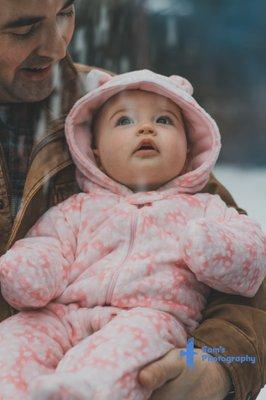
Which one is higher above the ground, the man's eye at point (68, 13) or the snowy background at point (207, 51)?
the man's eye at point (68, 13)

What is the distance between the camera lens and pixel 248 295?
0.98 m

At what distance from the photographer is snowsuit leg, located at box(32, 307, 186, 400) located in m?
0.79

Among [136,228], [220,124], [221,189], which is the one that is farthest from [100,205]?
[220,124]

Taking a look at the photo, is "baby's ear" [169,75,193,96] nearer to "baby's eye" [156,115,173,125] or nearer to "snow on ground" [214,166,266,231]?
"baby's eye" [156,115,173,125]

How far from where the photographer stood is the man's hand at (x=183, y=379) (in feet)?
2.82

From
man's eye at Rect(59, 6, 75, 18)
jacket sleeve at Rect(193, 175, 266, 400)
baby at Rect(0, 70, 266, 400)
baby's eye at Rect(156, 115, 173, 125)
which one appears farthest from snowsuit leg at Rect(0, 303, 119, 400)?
man's eye at Rect(59, 6, 75, 18)

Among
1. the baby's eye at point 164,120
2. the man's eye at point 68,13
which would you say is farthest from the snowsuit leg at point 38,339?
the man's eye at point 68,13

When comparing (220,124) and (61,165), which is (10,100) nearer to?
(61,165)

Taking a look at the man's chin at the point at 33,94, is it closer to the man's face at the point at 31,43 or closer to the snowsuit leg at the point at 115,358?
the man's face at the point at 31,43

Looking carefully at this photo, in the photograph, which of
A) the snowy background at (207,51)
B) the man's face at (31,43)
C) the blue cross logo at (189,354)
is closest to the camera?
the blue cross logo at (189,354)

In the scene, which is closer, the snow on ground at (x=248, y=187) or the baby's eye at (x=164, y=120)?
the baby's eye at (x=164, y=120)

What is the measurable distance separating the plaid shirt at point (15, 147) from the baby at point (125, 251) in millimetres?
67

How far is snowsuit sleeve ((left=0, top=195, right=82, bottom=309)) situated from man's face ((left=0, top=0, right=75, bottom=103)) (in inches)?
6.5

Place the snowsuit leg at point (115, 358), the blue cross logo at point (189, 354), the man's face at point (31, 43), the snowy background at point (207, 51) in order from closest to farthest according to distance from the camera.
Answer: the snowsuit leg at point (115, 358)
the blue cross logo at point (189, 354)
the man's face at point (31, 43)
the snowy background at point (207, 51)
